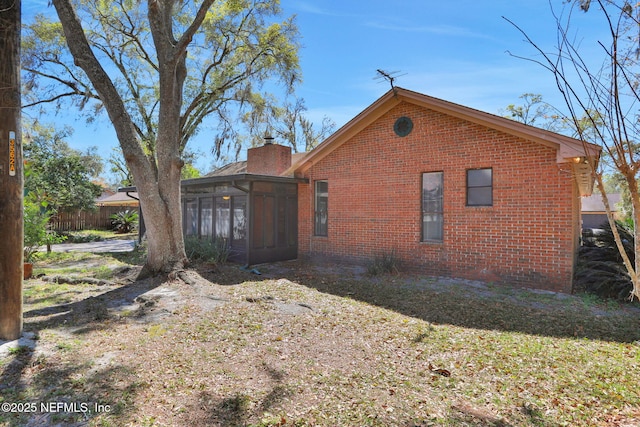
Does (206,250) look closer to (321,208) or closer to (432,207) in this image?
(321,208)

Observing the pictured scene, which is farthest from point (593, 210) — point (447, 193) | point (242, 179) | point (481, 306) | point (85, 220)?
point (85, 220)

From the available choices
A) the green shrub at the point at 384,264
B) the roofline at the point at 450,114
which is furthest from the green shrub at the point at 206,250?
the green shrub at the point at 384,264

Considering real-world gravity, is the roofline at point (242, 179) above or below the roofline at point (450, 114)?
below

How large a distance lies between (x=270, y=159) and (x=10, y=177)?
1132 cm

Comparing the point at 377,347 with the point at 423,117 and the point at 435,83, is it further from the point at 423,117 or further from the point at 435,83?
the point at 435,83

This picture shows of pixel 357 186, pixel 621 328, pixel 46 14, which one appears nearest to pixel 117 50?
pixel 46 14

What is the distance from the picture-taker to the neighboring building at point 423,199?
757 cm

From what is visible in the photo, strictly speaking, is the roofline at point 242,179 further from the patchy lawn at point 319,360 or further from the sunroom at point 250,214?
the patchy lawn at point 319,360

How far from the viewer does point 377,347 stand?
441cm

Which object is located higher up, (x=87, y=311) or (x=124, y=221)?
(x=124, y=221)

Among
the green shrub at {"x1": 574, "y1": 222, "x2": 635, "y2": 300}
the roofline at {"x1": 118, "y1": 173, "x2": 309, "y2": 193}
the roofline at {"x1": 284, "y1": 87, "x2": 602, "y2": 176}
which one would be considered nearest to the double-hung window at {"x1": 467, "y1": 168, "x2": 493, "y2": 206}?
the roofline at {"x1": 284, "y1": 87, "x2": 602, "y2": 176}

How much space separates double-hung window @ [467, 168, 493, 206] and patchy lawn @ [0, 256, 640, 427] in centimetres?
237

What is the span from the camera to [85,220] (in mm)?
23047

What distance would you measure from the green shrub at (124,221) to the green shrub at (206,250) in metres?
15.0
